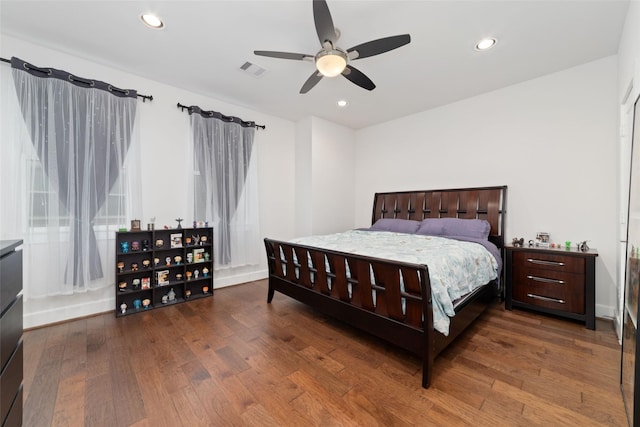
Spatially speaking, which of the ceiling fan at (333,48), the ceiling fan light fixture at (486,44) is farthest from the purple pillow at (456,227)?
the ceiling fan at (333,48)

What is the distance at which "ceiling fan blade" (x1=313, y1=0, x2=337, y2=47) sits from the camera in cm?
170

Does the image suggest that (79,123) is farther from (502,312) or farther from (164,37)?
(502,312)

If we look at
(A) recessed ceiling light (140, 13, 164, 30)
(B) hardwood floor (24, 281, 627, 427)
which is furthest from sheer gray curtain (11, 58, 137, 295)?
(A) recessed ceiling light (140, 13, 164, 30)

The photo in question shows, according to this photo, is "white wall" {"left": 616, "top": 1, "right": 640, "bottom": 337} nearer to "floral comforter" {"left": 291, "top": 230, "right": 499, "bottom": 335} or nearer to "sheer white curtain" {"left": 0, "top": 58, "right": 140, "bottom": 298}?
"floral comforter" {"left": 291, "top": 230, "right": 499, "bottom": 335}

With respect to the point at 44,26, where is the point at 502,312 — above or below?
below

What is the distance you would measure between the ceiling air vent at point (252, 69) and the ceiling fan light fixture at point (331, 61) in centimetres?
122

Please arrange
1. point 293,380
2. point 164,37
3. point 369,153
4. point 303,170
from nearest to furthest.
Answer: point 293,380
point 164,37
point 303,170
point 369,153

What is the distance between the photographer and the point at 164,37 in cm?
249

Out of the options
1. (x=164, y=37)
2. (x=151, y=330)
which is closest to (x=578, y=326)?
(x=151, y=330)

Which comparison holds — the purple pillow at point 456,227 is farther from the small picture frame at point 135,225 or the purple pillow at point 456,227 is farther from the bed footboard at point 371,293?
the small picture frame at point 135,225

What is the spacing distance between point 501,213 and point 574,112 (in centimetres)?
136

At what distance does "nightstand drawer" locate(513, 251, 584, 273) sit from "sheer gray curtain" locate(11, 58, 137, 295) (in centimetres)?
463

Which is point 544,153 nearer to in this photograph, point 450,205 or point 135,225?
point 450,205

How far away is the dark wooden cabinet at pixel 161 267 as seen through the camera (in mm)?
2957
